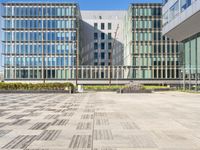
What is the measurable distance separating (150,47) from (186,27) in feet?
152

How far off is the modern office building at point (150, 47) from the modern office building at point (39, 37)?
1676 centimetres

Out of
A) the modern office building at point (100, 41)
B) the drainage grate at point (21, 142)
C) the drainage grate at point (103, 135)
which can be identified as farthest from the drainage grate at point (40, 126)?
the modern office building at point (100, 41)

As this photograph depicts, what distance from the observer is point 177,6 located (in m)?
51.1

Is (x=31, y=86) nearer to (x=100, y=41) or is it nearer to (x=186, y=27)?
(x=186, y=27)

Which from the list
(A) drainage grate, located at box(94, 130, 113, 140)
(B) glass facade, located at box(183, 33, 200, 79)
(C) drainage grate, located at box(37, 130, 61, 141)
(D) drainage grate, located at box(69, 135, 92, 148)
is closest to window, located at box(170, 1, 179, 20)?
(B) glass facade, located at box(183, 33, 200, 79)

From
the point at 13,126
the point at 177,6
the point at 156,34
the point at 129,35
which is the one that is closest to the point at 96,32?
the point at 129,35

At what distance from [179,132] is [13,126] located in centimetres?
539

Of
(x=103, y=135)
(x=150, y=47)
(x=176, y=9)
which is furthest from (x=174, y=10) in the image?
(x=103, y=135)

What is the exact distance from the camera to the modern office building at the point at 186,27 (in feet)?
147

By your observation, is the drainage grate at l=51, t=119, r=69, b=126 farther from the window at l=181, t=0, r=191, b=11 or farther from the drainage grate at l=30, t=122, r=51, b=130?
the window at l=181, t=0, r=191, b=11

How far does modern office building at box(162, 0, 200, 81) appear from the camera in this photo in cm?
4482

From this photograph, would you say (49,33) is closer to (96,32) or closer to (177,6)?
(96,32)

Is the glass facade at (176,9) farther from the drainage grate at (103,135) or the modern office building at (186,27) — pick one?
the drainage grate at (103,135)

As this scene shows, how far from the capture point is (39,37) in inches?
3826
